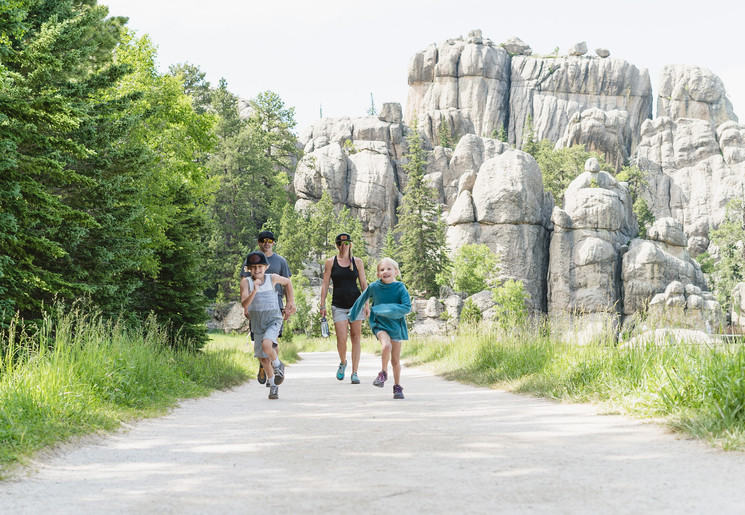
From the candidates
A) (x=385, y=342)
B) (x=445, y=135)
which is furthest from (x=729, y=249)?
(x=385, y=342)

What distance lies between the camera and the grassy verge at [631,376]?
476 cm

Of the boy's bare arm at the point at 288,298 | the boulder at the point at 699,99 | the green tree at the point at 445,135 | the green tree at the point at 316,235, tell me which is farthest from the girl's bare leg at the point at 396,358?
the boulder at the point at 699,99

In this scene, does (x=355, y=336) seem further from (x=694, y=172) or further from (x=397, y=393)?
(x=694, y=172)

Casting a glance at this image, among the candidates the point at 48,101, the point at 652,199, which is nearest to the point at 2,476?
the point at 48,101

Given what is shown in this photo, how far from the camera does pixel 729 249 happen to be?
68.2 m

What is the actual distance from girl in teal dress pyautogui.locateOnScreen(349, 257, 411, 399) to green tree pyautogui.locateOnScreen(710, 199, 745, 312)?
61.7 m

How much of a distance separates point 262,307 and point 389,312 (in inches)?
61.8

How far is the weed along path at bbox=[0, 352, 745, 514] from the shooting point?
315cm

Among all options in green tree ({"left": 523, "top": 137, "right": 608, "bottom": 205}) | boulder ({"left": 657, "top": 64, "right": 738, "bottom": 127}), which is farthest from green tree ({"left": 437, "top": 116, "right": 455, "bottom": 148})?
boulder ({"left": 657, "top": 64, "right": 738, "bottom": 127})

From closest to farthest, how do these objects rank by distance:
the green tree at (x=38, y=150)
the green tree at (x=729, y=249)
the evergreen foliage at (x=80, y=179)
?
the green tree at (x=38, y=150) < the evergreen foliage at (x=80, y=179) < the green tree at (x=729, y=249)

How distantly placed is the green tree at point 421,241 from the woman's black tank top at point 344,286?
4448 centimetres

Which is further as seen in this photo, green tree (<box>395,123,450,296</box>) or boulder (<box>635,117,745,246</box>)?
boulder (<box>635,117,745,246</box>)

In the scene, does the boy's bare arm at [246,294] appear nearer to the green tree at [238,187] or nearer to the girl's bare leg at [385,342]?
the girl's bare leg at [385,342]

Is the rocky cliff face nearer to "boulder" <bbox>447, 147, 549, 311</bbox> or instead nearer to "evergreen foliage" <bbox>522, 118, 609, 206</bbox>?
"boulder" <bbox>447, 147, 549, 311</bbox>
